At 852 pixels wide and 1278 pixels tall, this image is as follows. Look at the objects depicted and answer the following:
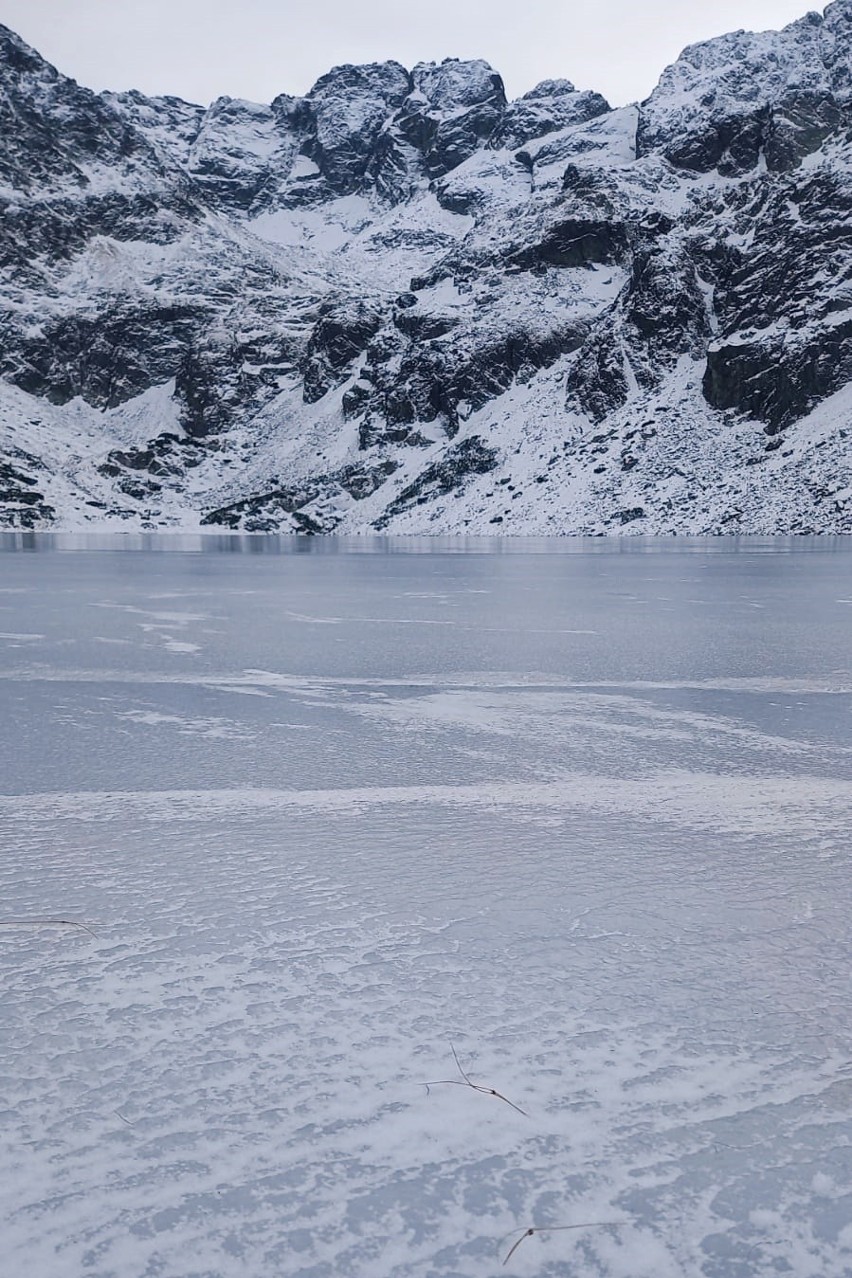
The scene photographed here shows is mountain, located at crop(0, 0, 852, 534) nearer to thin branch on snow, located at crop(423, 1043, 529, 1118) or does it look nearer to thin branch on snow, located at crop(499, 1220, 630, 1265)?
thin branch on snow, located at crop(423, 1043, 529, 1118)

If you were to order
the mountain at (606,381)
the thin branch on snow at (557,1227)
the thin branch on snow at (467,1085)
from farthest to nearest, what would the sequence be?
the mountain at (606,381) → the thin branch on snow at (467,1085) → the thin branch on snow at (557,1227)

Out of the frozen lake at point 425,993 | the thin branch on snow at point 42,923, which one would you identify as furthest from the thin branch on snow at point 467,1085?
the thin branch on snow at point 42,923

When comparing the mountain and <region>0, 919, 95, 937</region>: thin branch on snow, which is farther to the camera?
the mountain

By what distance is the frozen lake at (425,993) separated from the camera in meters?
3.06

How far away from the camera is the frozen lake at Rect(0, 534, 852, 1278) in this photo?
3.06 meters

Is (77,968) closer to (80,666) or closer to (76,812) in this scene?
(76,812)

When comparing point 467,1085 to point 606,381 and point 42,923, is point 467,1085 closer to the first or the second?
point 42,923

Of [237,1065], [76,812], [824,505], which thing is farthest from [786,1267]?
[824,505]

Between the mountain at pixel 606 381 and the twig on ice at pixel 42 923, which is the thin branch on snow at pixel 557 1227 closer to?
the twig on ice at pixel 42 923

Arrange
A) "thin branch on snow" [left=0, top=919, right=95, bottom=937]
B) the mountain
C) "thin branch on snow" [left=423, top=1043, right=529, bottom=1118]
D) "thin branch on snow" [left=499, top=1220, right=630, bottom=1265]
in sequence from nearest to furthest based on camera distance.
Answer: "thin branch on snow" [left=499, top=1220, right=630, bottom=1265]
"thin branch on snow" [left=423, top=1043, right=529, bottom=1118]
"thin branch on snow" [left=0, top=919, right=95, bottom=937]
the mountain

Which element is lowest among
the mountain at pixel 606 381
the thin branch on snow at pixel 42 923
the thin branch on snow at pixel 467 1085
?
the thin branch on snow at pixel 467 1085

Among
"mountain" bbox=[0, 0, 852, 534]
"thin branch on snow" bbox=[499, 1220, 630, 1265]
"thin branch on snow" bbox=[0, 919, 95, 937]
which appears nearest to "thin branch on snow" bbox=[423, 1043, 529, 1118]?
"thin branch on snow" bbox=[499, 1220, 630, 1265]

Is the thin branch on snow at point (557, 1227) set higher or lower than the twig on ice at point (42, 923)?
lower

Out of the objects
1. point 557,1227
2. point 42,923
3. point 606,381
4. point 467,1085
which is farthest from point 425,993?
point 606,381
